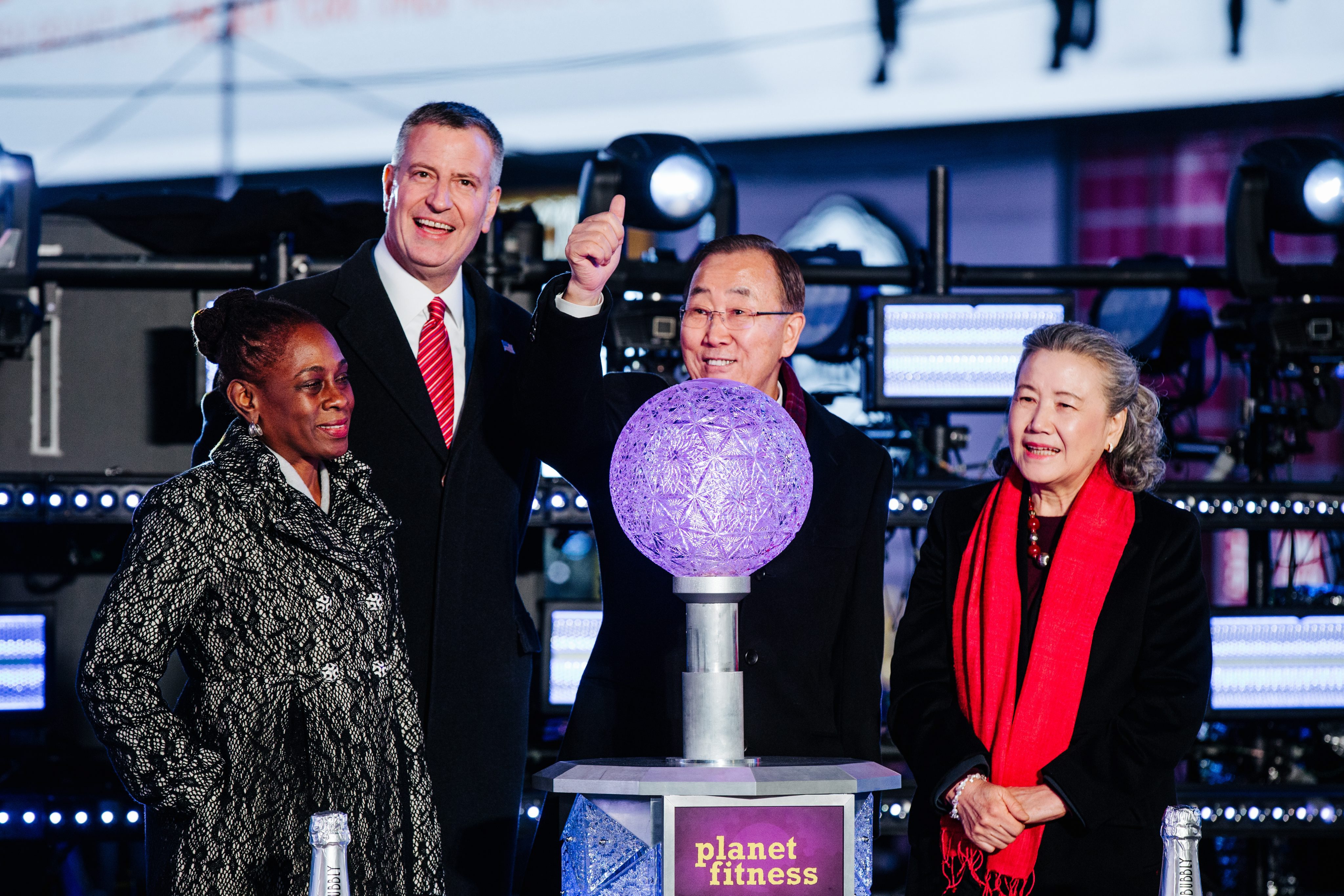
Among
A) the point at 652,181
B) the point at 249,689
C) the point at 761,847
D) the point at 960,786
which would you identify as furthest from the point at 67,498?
the point at 761,847

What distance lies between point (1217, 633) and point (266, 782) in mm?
3225

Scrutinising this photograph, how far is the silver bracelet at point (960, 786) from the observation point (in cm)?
201

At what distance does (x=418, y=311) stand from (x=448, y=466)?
273 mm

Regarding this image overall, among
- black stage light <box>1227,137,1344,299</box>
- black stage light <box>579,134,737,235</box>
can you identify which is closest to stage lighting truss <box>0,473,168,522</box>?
black stage light <box>579,134,737,235</box>

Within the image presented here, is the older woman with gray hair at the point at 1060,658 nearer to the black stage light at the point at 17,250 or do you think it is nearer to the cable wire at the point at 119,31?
the black stage light at the point at 17,250

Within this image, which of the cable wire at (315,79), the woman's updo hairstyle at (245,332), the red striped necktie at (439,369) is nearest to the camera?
the woman's updo hairstyle at (245,332)

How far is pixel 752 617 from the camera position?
75.4 inches

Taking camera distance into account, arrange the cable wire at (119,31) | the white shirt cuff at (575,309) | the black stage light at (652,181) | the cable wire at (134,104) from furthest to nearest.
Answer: the cable wire at (134,104)
the cable wire at (119,31)
the black stage light at (652,181)
the white shirt cuff at (575,309)

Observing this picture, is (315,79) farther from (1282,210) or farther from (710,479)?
(710,479)

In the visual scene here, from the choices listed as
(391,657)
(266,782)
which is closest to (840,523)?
(391,657)

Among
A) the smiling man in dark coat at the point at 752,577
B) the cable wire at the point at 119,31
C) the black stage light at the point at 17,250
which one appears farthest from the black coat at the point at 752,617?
the cable wire at the point at 119,31

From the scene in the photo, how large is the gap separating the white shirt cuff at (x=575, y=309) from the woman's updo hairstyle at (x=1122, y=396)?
0.73m

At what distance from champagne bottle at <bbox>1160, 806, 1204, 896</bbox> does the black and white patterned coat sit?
98 cm

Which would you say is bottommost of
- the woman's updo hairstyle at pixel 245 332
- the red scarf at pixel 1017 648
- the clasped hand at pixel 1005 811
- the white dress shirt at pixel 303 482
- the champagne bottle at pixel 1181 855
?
the clasped hand at pixel 1005 811
